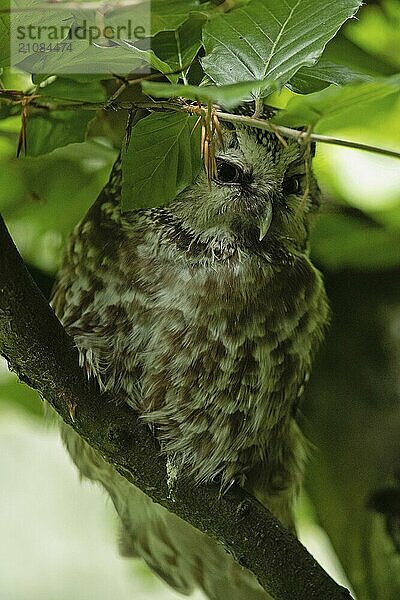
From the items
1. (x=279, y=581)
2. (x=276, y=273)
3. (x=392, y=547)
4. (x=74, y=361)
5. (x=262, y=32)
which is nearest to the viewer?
(x=262, y=32)

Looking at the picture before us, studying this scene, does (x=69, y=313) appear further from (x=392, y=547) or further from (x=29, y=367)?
(x=392, y=547)

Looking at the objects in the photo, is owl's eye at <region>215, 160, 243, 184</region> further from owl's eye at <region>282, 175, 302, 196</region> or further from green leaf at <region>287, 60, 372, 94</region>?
green leaf at <region>287, 60, 372, 94</region>

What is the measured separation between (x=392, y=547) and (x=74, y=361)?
1.88ft

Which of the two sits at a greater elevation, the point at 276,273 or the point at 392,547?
the point at 276,273

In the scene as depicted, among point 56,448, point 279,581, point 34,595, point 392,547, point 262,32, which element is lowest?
point 34,595

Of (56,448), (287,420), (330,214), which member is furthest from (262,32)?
(56,448)

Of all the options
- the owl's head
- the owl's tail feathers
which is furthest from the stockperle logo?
the owl's tail feathers

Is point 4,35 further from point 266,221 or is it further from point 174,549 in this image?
point 174,549

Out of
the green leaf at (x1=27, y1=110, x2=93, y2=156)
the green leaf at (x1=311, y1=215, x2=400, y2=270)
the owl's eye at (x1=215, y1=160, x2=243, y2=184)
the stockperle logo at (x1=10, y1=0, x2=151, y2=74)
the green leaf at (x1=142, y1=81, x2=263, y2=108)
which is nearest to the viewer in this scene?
the green leaf at (x1=142, y1=81, x2=263, y2=108)

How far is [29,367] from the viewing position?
2.10 feet

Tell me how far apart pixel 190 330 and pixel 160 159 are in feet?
0.90

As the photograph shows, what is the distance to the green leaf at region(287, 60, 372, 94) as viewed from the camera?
22.0 inches

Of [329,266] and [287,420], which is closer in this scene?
[287,420]

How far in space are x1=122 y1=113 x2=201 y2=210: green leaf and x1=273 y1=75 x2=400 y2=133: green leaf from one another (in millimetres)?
84
